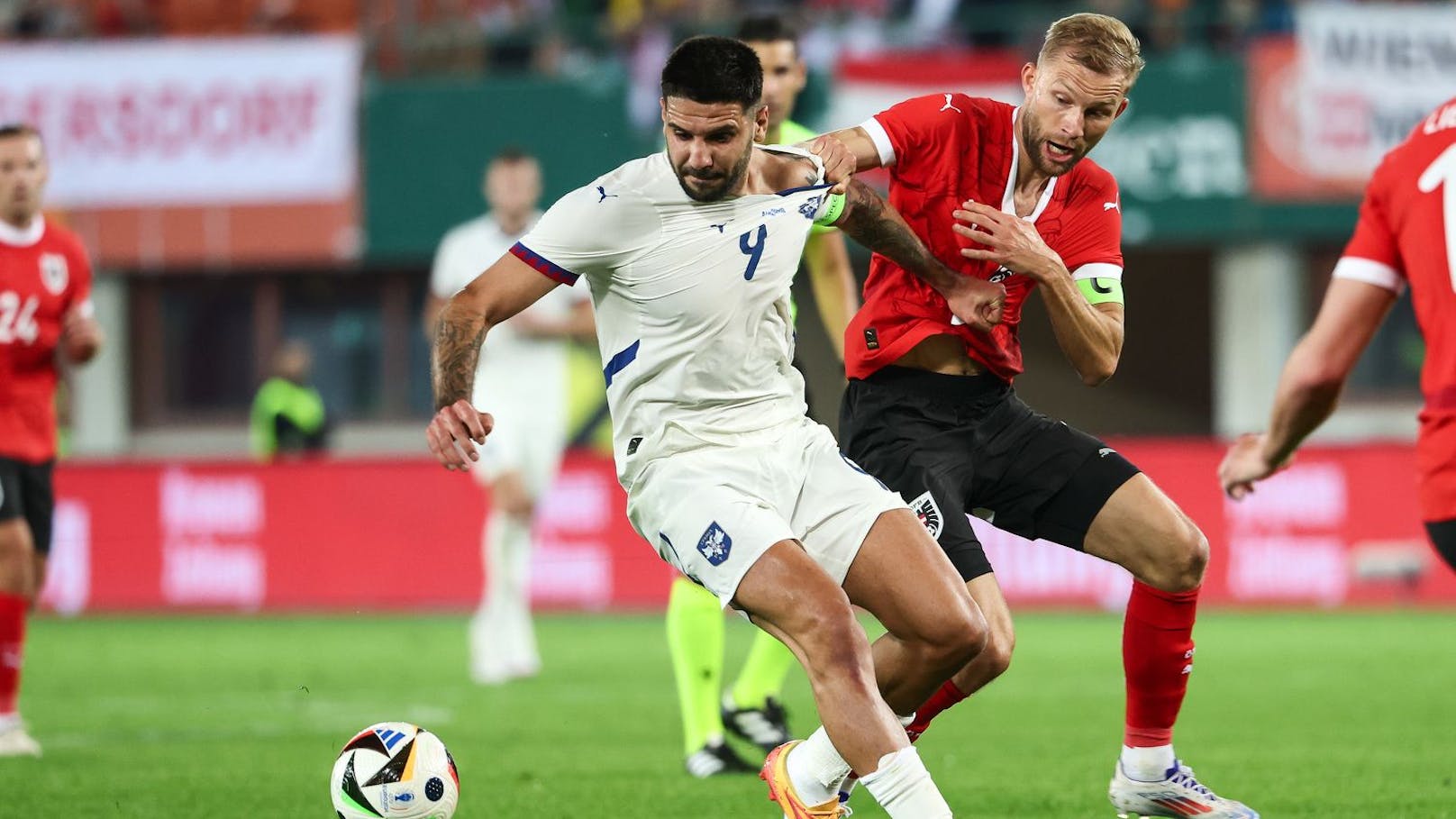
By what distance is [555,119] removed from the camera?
63.0 feet

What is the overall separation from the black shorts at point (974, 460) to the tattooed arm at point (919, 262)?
0.36m

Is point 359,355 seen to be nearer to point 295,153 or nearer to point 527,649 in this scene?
point 295,153

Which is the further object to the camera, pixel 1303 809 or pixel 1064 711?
pixel 1064 711

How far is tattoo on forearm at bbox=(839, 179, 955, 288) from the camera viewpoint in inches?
214

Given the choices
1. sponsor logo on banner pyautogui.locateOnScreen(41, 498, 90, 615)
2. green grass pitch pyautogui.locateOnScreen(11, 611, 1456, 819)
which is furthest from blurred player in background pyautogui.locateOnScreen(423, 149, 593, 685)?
sponsor logo on banner pyautogui.locateOnScreen(41, 498, 90, 615)

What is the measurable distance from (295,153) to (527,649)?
9633 millimetres

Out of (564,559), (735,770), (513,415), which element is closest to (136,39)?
(564,559)

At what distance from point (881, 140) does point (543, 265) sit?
115 centimetres

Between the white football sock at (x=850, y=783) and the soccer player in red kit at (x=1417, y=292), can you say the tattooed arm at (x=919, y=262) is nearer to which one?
the white football sock at (x=850, y=783)

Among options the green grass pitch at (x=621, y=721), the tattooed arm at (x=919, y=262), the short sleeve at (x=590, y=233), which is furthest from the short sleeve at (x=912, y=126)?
the green grass pitch at (x=621, y=721)

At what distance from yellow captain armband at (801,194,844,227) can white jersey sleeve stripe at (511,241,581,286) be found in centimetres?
73

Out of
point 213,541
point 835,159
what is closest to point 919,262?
point 835,159

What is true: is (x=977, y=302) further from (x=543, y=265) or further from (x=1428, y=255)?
(x=1428, y=255)

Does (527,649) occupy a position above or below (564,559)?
above
